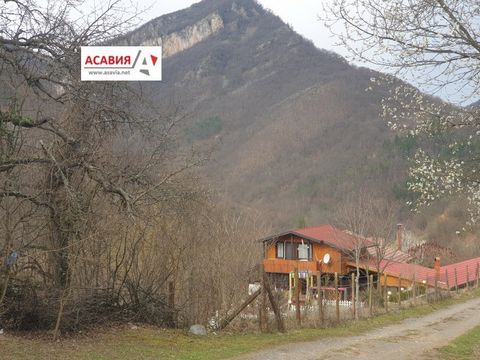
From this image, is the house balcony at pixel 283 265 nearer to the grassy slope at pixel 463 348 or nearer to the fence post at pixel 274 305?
the grassy slope at pixel 463 348

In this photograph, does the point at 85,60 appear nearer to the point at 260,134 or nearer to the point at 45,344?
the point at 45,344

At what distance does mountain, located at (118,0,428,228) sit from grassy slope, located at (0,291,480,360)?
38919 millimetres

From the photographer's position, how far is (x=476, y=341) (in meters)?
12.9

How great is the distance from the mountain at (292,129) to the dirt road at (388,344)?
3572 centimetres

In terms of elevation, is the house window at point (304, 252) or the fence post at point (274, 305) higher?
the house window at point (304, 252)

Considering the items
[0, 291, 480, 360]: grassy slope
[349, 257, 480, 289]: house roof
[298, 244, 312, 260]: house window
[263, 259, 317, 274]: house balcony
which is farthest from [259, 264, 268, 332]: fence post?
[298, 244, 312, 260]: house window

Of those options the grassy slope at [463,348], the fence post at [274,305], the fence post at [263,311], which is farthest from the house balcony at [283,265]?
the fence post at [263,311]

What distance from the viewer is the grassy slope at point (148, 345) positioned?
9133mm

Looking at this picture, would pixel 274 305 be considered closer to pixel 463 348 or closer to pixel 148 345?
pixel 148 345

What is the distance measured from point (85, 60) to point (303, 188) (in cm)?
7211

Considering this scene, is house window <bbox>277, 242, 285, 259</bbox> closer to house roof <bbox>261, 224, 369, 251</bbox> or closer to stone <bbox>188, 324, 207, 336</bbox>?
house roof <bbox>261, 224, 369, 251</bbox>

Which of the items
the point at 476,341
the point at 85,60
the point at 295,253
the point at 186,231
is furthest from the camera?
the point at 295,253

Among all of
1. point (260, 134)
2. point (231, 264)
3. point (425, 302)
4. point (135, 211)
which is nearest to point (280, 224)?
point (260, 134)

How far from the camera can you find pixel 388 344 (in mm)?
12203
